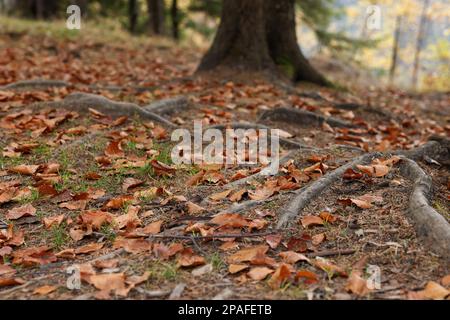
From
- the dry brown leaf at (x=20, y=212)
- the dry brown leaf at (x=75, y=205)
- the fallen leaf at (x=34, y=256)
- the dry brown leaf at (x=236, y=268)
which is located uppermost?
the dry brown leaf at (x=236, y=268)

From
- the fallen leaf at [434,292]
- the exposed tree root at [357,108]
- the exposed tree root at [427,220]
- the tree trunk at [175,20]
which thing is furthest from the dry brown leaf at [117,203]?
the tree trunk at [175,20]

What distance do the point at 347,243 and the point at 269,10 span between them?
6.01 meters

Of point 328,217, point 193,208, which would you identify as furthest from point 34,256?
point 328,217

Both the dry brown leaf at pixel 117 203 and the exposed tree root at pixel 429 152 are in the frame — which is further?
the exposed tree root at pixel 429 152

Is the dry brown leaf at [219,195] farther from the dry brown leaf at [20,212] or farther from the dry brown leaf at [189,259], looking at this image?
the dry brown leaf at [20,212]

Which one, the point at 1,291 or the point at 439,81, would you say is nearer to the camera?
the point at 1,291

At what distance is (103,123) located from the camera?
17.9 ft

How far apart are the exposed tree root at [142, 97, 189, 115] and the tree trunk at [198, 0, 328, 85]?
5.71 ft

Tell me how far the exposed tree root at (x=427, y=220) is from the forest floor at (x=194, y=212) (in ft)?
0.14

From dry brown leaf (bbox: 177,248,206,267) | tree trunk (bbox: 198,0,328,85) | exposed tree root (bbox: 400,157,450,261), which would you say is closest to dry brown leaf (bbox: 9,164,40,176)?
dry brown leaf (bbox: 177,248,206,267)

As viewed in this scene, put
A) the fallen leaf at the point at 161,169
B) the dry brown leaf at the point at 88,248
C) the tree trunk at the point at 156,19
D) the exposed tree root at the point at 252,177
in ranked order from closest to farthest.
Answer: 1. the dry brown leaf at the point at 88,248
2. the exposed tree root at the point at 252,177
3. the fallen leaf at the point at 161,169
4. the tree trunk at the point at 156,19

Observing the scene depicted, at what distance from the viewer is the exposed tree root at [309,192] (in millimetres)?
3330
